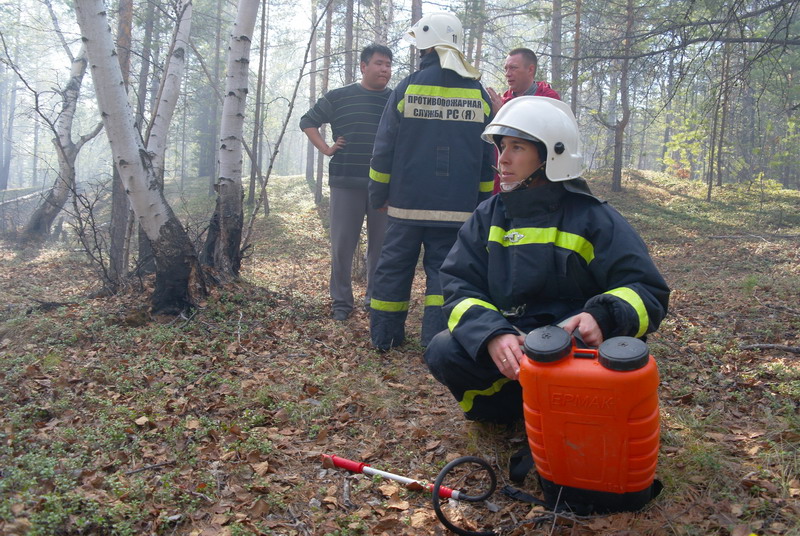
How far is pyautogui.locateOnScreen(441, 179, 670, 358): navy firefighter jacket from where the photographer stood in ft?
8.43

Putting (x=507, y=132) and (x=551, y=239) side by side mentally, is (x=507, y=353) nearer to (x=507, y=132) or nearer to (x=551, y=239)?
(x=551, y=239)

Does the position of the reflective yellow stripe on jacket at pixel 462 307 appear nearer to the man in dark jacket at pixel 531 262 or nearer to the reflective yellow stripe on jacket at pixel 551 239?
the man in dark jacket at pixel 531 262

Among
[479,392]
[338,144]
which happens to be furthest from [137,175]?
[479,392]

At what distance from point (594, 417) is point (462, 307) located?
2.94ft

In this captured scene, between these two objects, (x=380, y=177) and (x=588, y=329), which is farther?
(x=380, y=177)

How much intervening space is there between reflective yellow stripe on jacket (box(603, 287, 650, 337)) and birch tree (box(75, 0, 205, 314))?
432 cm

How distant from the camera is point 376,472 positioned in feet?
9.61

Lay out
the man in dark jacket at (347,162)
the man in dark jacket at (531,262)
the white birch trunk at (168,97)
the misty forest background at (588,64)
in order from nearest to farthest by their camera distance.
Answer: the man in dark jacket at (531,262), the man in dark jacket at (347,162), the misty forest background at (588,64), the white birch trunk at (168,97)

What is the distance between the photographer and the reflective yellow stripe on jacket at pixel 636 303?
8.18 ft

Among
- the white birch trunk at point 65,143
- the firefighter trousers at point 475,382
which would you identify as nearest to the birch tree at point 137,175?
the firefighter trousers at point 475,382

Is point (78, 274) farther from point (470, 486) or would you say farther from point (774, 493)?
point (774, 493)

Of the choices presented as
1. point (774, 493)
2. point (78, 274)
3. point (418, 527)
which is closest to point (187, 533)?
point (418, 527)

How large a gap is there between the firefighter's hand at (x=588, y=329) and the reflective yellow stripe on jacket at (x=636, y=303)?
16 cm

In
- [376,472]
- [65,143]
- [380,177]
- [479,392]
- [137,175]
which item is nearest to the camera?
[376,472]
